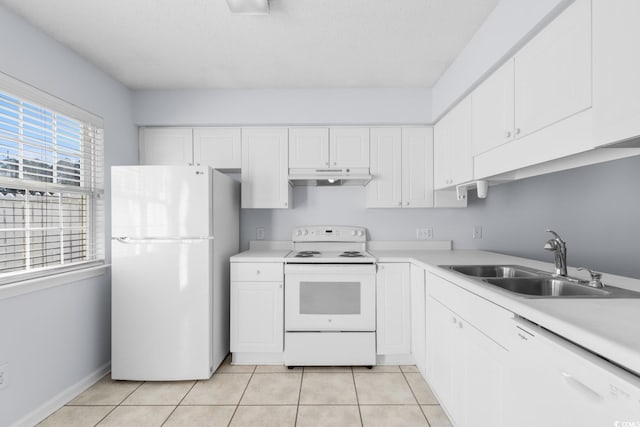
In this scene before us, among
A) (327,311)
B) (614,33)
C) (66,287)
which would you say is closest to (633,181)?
(614,33)

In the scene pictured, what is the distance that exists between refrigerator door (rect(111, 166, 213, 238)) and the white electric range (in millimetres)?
875

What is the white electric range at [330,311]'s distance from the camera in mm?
2518

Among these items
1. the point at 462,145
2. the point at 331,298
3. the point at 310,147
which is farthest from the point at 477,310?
the point at 310,147

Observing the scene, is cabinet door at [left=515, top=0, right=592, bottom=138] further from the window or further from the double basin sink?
the window

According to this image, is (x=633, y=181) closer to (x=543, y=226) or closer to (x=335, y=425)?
(x=543, y=226)

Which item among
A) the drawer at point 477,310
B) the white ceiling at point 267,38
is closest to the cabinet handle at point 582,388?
the drawer at point 477,310

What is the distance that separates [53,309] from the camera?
6.64ft

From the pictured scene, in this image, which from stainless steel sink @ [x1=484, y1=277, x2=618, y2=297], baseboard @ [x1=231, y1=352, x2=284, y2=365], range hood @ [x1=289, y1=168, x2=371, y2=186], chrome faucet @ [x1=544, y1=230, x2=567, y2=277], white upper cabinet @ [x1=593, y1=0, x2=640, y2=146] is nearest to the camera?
white upper cabinet @ [x1=593, y1=0, x2=640, y2=146]

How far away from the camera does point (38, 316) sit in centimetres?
193

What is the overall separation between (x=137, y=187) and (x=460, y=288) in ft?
7.69

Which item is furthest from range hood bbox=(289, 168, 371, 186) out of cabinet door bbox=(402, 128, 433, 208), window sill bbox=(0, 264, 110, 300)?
window sill bbox=(0, 264, 110, 300)

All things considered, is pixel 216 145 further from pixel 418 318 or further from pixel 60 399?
pixel 418 318

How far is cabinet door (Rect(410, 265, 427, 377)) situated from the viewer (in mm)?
2320

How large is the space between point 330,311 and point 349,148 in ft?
4.98
